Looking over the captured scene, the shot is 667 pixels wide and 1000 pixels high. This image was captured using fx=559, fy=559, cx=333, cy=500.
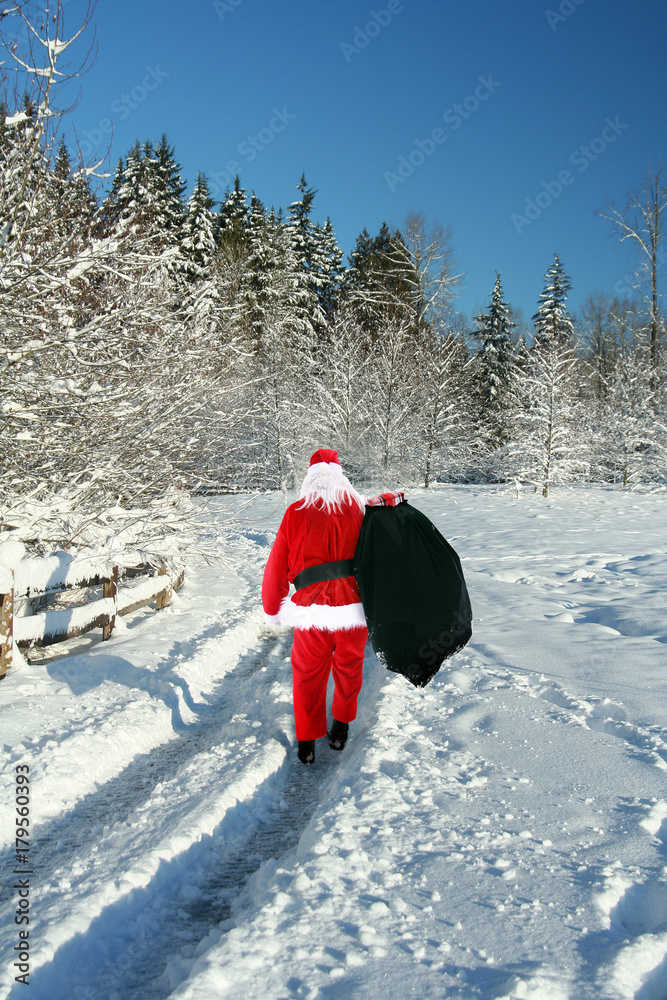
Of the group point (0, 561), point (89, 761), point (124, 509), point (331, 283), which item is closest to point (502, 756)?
point (89, 761)

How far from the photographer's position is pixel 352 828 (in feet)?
8.64

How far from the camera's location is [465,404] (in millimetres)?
30938

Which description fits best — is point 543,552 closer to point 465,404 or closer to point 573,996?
point 573,996

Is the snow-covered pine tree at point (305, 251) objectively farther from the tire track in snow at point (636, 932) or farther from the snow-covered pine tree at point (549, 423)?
the tire track in snow at point (636, 932)

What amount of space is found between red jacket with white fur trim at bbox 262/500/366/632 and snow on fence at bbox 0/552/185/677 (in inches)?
104

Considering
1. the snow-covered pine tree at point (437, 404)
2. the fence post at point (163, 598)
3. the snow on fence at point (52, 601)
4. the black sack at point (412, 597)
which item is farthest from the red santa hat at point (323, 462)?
the snow-covered pine tree at point (437, 404)

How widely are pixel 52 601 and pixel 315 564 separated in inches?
139

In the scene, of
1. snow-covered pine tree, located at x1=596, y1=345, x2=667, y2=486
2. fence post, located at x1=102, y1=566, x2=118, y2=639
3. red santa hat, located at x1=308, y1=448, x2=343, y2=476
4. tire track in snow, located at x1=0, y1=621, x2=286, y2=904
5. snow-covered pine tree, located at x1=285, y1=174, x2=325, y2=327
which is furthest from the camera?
snow-covered pine tree, located at x1=285, y1=174, x2=325, y2=327

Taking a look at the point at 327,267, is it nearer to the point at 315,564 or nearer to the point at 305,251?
the point at 305,251

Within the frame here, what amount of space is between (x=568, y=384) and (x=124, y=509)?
23.4m

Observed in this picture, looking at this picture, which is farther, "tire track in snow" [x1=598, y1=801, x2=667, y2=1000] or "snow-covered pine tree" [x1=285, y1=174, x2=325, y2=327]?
"snow-covered pine tree" [x1=285, y1=174, x2=325, y2=327]

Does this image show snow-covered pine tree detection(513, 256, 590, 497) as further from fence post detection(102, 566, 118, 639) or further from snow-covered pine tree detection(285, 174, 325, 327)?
fence post detection(102, 566, 118, 639)

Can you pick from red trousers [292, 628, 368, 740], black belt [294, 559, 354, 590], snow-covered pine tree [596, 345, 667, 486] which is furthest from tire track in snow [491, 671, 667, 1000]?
snow-covered pine tree [596, 345, 667, 486]

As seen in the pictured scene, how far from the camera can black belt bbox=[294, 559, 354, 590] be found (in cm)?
366
